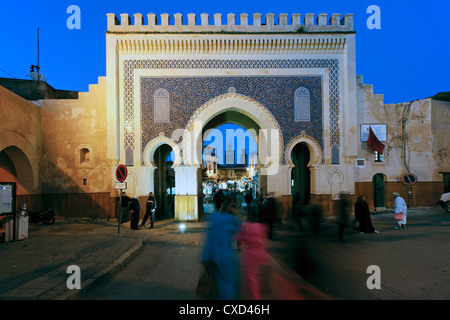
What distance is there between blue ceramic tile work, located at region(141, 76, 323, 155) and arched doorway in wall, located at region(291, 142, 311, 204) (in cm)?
219

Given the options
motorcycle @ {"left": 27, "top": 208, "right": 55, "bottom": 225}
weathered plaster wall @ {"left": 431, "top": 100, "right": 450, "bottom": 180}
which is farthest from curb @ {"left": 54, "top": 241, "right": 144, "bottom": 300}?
weathered plaster wall @ {"left": 431, "top": 100, "right": 450, "bottom": 180}

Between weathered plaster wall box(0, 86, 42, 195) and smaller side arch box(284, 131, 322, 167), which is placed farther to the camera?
smaller side arch box(284, 131, 322, 167)

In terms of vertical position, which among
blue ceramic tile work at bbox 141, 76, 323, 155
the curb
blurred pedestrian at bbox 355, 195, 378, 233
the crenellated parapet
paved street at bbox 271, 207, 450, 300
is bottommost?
paved street at bbox 271, 207, 450, 300

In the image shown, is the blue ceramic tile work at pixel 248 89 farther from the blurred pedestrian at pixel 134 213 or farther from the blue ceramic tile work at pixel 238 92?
the blurred pedestrian at pixel 134 213

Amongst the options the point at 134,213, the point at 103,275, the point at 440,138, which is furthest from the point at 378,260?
the point at 440,138

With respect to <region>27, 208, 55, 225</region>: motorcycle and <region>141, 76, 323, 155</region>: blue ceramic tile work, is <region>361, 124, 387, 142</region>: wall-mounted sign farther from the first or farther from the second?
<region>27, 208, 55, 225</region>: motorcycle

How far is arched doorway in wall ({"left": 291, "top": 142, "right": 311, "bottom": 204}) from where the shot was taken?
14.9 m

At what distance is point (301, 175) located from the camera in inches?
619

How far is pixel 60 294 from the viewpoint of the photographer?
13.7ft

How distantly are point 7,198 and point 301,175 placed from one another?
1276cm

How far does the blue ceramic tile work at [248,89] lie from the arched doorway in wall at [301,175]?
231cm

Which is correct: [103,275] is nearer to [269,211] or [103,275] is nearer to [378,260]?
[269,211]

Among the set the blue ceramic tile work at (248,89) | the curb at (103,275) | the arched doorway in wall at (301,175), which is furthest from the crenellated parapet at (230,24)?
the curb at (103,275)

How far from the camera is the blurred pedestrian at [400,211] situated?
9.40m
